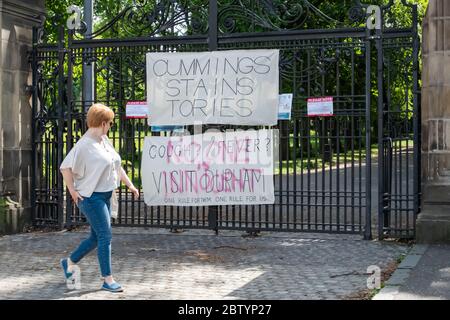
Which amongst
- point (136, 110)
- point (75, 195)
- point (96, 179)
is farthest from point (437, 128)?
point (75, 195)

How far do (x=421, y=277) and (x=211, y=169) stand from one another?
4.06m

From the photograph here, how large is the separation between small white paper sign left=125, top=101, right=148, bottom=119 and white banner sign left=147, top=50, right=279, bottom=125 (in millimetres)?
136

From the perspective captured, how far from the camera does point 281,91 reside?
11297mm

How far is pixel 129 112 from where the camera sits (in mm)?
11156

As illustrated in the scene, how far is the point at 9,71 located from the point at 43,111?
0.84 m

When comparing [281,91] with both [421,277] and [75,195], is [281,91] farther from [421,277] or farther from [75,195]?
[75,195]

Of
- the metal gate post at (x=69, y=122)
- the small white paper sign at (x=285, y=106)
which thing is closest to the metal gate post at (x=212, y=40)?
the small white paper sign at (x=285, y=106)

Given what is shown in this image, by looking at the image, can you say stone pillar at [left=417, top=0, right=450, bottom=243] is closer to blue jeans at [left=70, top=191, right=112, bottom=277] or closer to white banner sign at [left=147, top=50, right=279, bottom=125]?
white banner sign at [left=147, top=50, right=279, bottom=125]

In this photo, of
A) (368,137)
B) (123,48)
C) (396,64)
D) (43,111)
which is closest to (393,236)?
(368,137)

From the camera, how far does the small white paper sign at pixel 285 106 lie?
34.5 feet

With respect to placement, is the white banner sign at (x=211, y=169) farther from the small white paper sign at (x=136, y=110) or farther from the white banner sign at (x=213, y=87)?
the small white paper sign at (x=136, y=110)

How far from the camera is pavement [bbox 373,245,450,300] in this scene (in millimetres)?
6582

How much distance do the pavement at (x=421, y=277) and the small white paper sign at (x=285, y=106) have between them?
2598 millimetres
